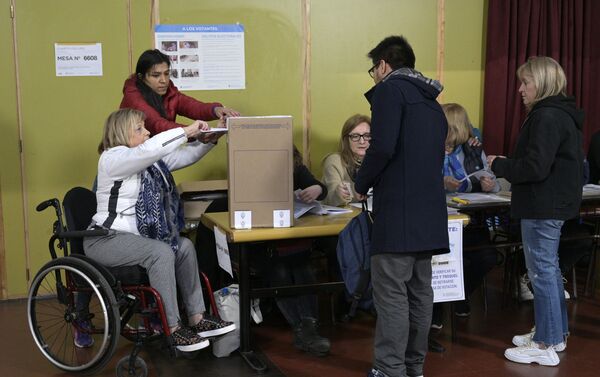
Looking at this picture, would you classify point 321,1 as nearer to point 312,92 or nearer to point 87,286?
point 312,92

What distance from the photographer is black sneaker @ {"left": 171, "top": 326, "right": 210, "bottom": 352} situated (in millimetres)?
3086

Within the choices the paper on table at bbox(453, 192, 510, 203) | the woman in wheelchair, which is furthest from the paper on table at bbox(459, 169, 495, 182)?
the woman in wheelchair

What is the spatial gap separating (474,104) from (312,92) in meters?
1.23

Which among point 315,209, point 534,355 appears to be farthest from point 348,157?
point 534,355

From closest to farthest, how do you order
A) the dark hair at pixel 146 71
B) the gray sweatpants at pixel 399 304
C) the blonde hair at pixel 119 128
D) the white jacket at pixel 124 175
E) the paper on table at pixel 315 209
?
1. the gray sweatpants at pixel 399 304
2. the white jacket at pixel 124 175
3. the blonde hair at pixel 119 128
4. the paper on table at pixel 315 209
5. the dark hair at pixel 146 71

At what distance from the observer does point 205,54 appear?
4566mm

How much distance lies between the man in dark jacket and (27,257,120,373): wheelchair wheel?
111 centimetres

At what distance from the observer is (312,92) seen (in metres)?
4.77

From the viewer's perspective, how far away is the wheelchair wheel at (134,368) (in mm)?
3006

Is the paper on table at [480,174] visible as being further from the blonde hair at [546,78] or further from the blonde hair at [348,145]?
the blonde hair at [546,78]

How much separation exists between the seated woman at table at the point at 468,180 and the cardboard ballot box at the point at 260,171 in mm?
1185

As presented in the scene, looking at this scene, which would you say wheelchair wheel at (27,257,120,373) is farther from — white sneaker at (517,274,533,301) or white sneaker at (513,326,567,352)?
white sneaker at (517,274,533,301)

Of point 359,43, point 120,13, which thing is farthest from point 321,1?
point 120,13

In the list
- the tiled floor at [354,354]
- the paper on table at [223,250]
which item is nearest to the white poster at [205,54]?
the paper on table at [223,250]
